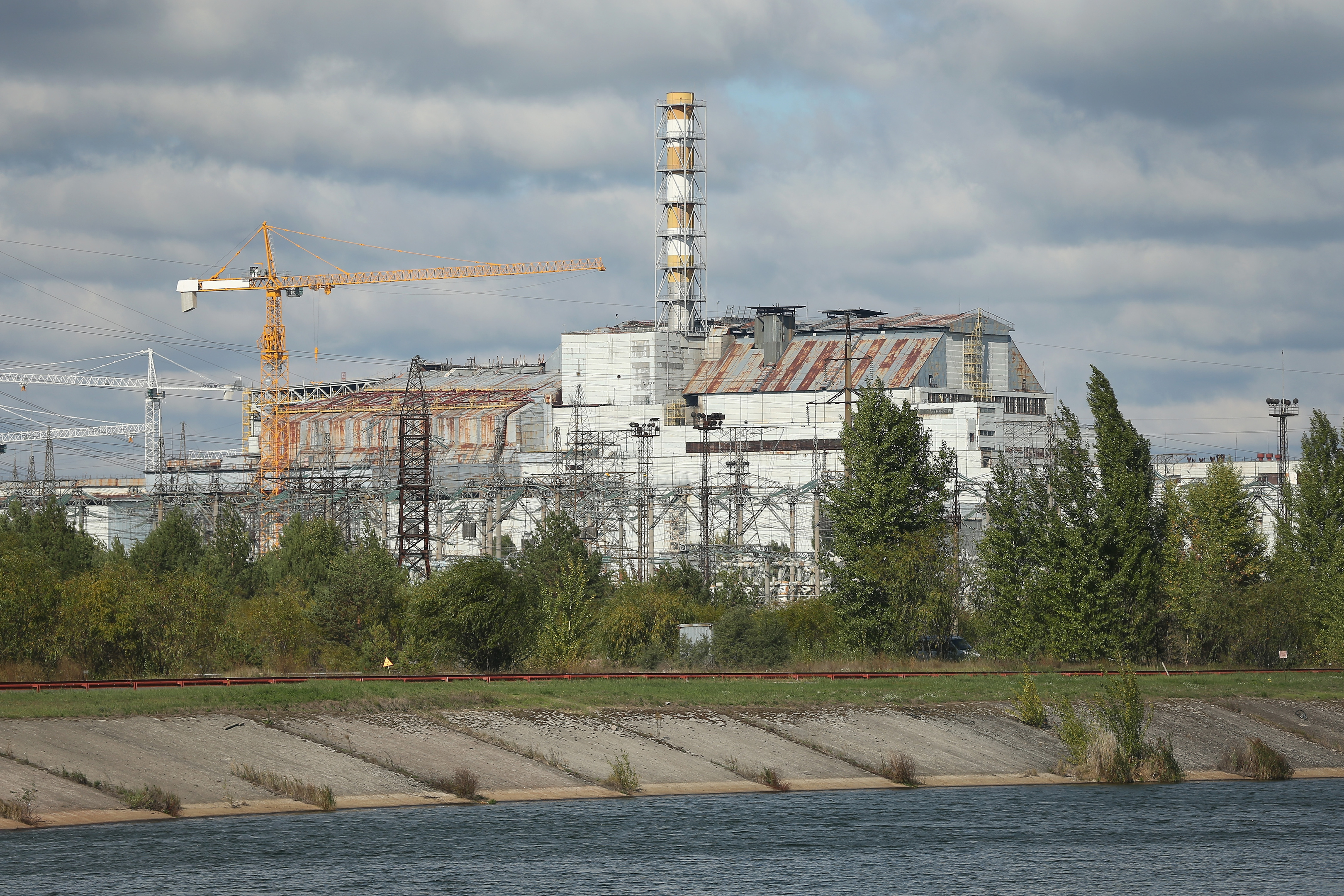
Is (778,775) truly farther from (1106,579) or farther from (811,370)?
(811,370)

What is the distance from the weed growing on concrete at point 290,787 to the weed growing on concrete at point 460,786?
8.21 ft

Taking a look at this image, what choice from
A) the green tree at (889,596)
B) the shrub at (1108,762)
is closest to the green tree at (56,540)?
the green tree at (889,596)

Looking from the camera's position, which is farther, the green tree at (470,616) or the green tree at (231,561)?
the green tree at (231,561)

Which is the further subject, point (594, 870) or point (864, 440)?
point (864, 440)

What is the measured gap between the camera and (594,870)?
3058cm

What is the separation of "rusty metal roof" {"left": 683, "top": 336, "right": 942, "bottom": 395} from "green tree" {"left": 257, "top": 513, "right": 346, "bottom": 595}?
6165cm

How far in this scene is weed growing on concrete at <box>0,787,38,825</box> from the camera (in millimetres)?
31453

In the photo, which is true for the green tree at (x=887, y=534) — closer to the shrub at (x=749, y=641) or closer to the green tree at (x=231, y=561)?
the shrub at (x=749, y=641)

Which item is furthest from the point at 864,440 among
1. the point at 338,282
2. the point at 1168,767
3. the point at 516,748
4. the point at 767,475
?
the point at 338,282

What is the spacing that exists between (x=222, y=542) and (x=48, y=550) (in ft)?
24.8

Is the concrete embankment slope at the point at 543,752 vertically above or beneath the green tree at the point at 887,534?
beneath

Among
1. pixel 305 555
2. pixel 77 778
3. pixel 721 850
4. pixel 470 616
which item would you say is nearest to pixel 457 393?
pixel 305 555

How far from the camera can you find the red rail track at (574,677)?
129ft

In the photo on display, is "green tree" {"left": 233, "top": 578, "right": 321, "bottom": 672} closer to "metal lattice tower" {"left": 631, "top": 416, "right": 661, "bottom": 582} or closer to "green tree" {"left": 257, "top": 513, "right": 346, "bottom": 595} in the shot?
"green tree" {"left": 257, "top": 513, "right": 346, "bottom": 595}
